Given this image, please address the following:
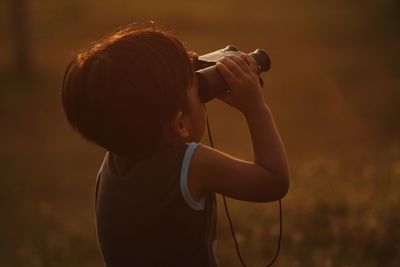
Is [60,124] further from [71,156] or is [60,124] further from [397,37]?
[397,37]

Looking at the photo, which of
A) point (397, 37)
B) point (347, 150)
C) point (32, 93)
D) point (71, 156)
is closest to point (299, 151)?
point (347, 150)

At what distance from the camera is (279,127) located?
31.2ft

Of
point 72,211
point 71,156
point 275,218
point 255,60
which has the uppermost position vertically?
point 255,60

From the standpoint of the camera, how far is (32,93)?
12.2 metres

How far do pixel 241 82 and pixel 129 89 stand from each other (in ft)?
1.07

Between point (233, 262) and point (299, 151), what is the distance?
370 cm

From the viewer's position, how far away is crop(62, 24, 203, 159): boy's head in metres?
2.15

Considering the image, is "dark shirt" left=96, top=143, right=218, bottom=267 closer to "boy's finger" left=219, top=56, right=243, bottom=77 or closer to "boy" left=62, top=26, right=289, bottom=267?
"boy" left=62, top=26, right=289, bottom=267

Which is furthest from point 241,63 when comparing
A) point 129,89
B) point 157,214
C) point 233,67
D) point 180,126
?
point 157,214

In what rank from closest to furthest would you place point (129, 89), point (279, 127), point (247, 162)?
point (129, 89) → point (247, 162) → point (279, 127)

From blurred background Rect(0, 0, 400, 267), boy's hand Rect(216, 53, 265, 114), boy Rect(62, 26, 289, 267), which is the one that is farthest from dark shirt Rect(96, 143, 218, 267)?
blurred background Rect(0, 0, 400, 267)

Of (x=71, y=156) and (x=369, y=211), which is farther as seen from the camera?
(x=71, y=156)

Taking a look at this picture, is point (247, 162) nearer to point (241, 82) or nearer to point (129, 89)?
point (241, 82)

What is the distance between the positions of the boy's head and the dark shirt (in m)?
0.08
